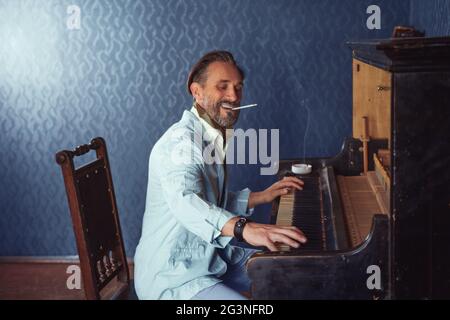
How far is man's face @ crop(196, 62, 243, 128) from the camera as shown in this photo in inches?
87.8

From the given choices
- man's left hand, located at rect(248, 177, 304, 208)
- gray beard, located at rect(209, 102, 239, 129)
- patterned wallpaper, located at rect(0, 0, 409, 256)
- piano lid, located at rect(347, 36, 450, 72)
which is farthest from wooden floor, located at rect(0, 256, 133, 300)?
piano lid, located at rect(347, 36, 450, 72)

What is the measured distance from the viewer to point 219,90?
2236mm

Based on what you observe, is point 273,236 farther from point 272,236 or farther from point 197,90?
point 197,90

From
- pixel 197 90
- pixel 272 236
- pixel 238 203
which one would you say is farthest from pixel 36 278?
pixel 272 236

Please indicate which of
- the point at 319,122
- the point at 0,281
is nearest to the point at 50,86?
the point at 0,281

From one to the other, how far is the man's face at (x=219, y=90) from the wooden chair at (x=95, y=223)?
449 millimetres

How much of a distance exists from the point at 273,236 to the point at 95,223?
28.1 inches

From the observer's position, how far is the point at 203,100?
224 centimetres

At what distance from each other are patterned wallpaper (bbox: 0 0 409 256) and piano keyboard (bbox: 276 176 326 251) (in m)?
1.34

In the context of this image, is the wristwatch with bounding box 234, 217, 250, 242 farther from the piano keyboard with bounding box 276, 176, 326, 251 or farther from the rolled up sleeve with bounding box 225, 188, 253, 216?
the rolled up sleeve with bounding box 225, 188, 253, 216

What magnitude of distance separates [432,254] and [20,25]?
347 centimetres

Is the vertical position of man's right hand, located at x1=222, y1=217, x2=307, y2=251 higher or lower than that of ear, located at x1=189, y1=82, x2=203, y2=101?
lower

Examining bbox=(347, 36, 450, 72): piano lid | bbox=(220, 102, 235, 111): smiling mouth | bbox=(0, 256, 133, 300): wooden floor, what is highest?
bbox=(347, 36, 450, 72): piano lid

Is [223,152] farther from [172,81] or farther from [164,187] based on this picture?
[172,81]
